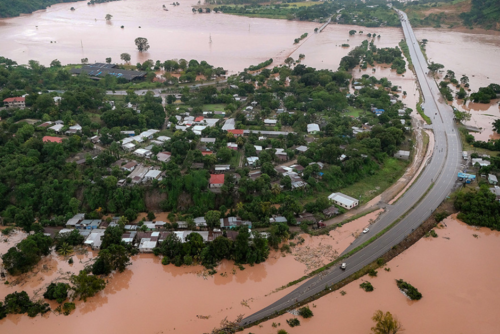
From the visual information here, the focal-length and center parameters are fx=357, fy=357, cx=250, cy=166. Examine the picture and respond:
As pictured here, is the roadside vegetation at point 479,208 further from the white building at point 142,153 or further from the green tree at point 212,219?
the white building at point 142,153

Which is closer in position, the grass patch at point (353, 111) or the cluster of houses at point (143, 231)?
the cluster of houses at point (143, 231)

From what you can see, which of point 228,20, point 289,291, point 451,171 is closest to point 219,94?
point 451,171

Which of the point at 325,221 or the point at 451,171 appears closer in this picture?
the point at 325,221

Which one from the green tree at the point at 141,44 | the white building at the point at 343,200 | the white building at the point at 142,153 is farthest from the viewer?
the green tree at the point at 141,44

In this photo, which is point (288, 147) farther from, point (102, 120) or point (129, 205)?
point (102, 120)

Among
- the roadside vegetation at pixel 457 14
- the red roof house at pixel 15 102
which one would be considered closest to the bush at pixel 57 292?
the red roof house at pixel 15 102

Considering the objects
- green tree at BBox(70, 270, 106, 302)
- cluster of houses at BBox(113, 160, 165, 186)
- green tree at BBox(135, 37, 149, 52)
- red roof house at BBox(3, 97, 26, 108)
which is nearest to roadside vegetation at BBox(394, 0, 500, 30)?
green tree at BBox(135, 37, 149, 52)
